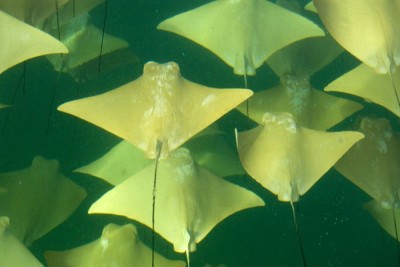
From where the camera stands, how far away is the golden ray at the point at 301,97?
91.5 inches

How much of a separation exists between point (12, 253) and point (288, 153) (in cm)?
106

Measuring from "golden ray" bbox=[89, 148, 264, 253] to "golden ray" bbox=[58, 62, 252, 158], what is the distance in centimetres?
A: 24

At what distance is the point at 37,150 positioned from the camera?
13.4 feet

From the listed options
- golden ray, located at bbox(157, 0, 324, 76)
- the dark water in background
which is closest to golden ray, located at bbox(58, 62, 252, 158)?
golden ray, located at bbox(157, 0, 324, 76)

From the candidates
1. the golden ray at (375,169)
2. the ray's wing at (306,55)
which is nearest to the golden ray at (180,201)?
the golden ray at (375,169)

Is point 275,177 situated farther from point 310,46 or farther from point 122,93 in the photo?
point 310,46

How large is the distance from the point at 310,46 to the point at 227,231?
162cm

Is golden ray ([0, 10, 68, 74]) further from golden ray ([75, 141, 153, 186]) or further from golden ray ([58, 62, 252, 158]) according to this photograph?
golden ray ([75, 141, 153, 186])

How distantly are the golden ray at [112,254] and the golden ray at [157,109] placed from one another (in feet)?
1.70

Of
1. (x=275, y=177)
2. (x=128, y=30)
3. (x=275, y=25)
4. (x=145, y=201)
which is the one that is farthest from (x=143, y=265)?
(x=128, y=30)

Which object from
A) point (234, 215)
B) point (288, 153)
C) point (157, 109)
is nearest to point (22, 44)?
point (157, 109)

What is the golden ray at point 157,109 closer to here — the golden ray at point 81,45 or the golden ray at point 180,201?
the golden ray at point 180,201

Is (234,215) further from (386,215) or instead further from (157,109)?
(157,109)

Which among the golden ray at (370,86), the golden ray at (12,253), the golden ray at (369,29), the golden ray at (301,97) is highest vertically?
the golden ray at (369,29)
